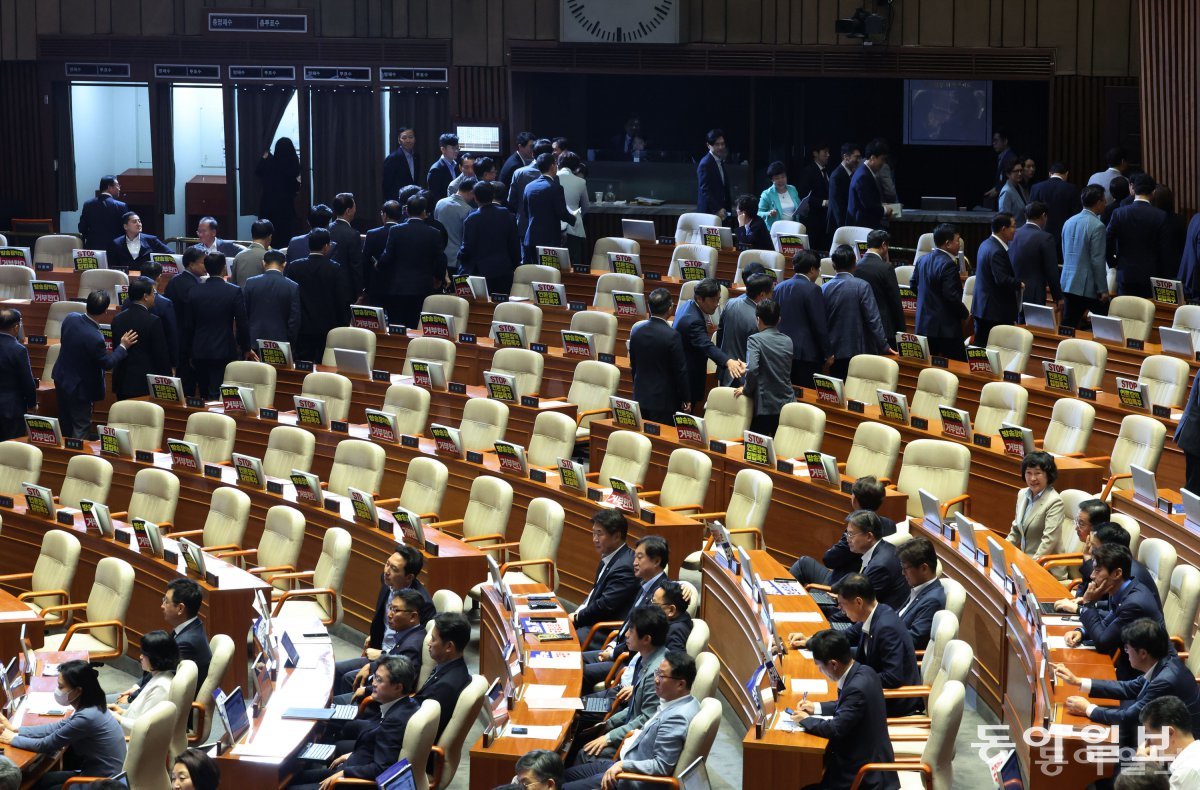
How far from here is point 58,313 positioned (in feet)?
44.5

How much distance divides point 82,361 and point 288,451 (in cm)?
233

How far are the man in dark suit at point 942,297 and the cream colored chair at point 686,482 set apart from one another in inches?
105

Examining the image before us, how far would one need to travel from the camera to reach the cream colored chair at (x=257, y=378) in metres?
11.8

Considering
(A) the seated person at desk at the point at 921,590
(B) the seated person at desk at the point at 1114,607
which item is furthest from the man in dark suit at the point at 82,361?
(B) the seated person at desk at the point at 1114,607

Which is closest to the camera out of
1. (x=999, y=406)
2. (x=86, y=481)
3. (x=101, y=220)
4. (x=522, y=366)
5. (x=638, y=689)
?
(x=638, y=689)

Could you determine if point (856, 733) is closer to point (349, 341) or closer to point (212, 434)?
point (212, 434)

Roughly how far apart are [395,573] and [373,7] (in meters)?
11.1

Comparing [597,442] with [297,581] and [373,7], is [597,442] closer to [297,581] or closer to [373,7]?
[297,581]

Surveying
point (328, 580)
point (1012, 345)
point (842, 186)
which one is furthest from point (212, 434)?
point (842, 186)

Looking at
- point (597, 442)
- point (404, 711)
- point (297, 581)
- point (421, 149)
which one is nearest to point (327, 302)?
point (597, 442)

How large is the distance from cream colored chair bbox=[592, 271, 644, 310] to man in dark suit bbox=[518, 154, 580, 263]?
84cm

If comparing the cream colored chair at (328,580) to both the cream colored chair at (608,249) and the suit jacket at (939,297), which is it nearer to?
the suit jacket at (939,297)

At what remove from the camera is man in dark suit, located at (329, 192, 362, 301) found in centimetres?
1321

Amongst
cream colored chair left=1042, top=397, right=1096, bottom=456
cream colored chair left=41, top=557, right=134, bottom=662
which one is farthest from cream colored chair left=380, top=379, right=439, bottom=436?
cream colored chair left=1042, top=397, right=1096, bottom=456
